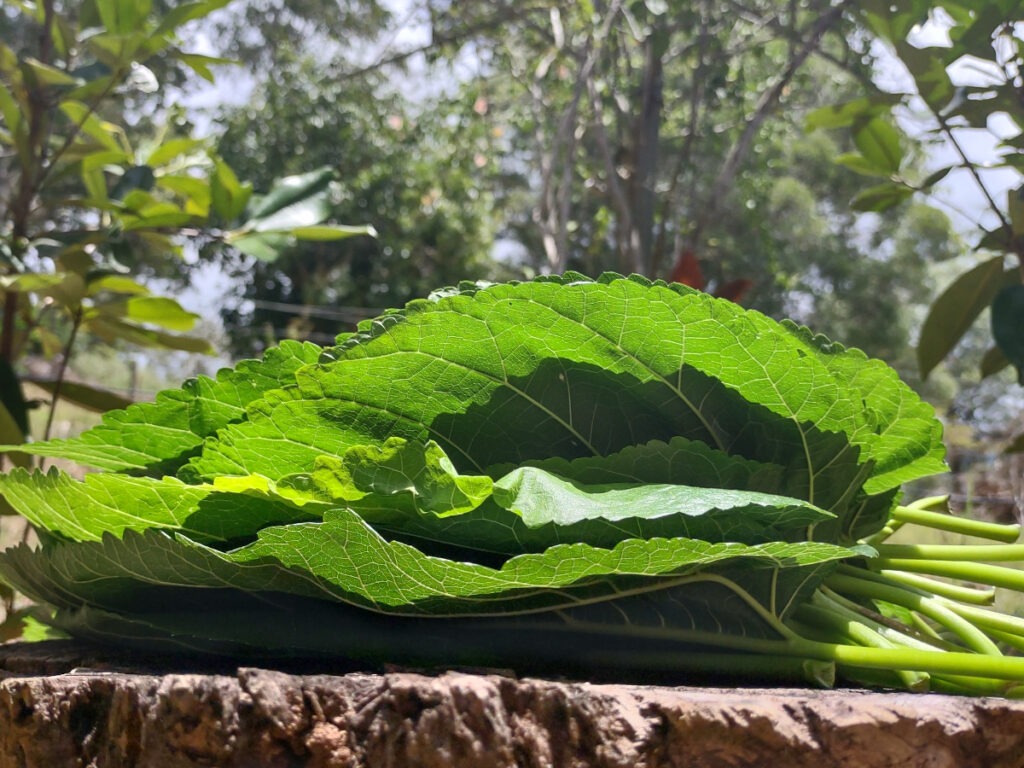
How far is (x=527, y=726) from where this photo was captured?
15.9 inches

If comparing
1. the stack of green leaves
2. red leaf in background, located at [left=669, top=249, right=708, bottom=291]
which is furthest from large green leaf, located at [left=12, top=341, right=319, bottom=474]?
red leaf in background, located at [left=669, top=249, right=708, bottom=291]

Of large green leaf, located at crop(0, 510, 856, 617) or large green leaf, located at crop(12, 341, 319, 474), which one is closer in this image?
large green leaf, located at crop(0, 510, 856, 617)

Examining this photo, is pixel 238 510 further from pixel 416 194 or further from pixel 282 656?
pixel 416 194

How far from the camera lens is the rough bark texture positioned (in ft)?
1.31

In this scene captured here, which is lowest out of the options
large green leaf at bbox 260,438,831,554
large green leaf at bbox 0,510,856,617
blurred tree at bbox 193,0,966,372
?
large green leaf at bbox 0,510,856,617

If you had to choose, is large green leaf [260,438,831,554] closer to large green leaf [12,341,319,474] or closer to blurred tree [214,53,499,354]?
large green leaf [12,341,319,474]

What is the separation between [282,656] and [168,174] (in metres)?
0.97

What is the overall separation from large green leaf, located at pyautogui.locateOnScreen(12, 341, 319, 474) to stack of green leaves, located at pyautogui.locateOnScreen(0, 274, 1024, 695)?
11mm

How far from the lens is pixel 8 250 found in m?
1.13

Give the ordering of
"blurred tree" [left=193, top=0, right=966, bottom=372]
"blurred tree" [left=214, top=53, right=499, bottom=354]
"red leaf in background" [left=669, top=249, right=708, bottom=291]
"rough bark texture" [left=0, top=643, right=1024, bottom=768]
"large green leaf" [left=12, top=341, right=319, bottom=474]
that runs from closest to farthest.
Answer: "rough bark texture" [left=0, top=643, right=1024, bottom=768] < "large green leaf" [left=12, top=341, right=319, bottom=474] < "red leaf in background" [left=669, top=249, right=708, bottom=291] < "blurred tree" [left=193, top=0, right=966, bottom=372] < "blurred tree" [left=214, top=53, right=499, bottom=354]

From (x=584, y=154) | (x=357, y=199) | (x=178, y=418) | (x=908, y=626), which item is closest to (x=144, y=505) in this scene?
(x=178, y=418)

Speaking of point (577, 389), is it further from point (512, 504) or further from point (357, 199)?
point (357, 199)

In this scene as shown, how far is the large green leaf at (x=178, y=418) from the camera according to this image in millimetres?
579

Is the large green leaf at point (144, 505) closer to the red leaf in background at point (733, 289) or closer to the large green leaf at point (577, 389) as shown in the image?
the large green leaf at point (577, 389)
